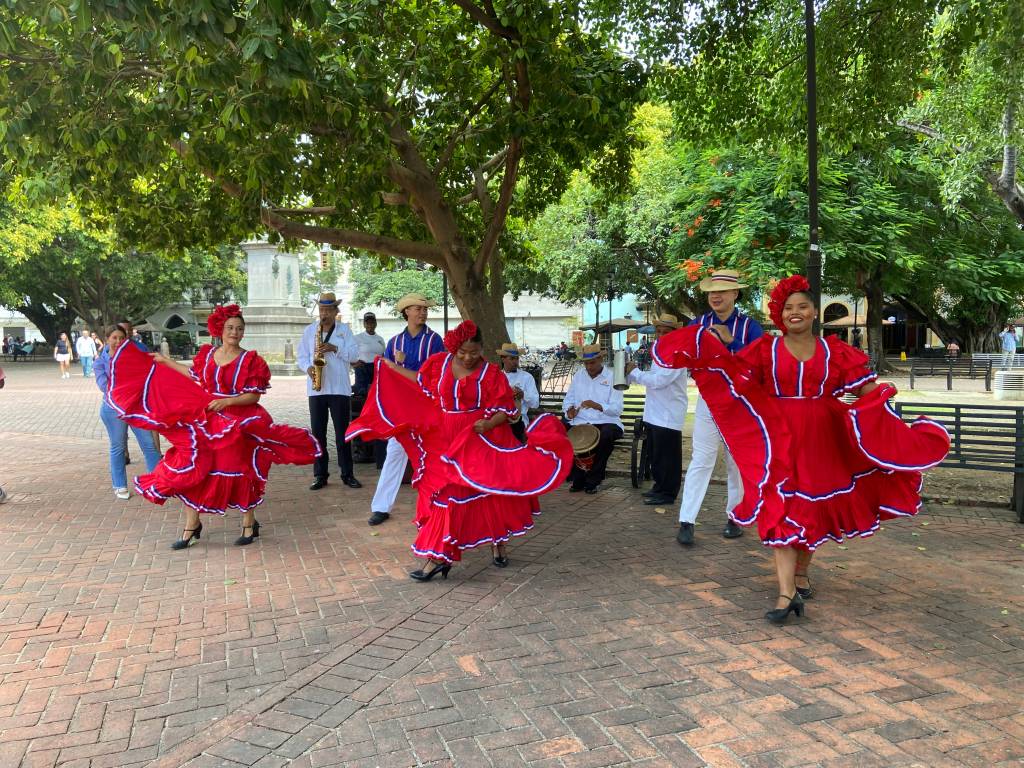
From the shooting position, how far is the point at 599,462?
8.50 metres

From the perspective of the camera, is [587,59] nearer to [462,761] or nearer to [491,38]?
[491,38]

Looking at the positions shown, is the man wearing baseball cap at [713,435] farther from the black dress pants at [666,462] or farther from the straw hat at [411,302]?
the straw hat at [411,302]

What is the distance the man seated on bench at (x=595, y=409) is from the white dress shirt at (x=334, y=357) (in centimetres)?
250

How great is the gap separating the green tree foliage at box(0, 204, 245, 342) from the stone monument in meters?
4.93

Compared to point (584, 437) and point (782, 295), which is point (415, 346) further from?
point (782, 295)

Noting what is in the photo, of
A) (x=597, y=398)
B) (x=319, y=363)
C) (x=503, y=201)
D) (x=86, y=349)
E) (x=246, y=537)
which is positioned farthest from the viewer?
(x=86, y=349)

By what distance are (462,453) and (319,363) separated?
3490 millimetres

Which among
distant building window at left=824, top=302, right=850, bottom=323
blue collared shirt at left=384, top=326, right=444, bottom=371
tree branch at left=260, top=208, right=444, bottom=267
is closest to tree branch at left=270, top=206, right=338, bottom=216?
tree branch at left=260, top=208, right=444, bottom=267

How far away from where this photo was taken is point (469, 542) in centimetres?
539

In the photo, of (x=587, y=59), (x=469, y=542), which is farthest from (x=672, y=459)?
(x=587, y=59)

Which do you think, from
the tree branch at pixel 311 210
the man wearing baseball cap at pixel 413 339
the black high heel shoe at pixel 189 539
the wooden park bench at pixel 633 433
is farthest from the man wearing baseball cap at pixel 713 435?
the tree branch at pixel 311 210

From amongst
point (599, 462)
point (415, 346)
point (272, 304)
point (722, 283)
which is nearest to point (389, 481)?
point (415, 346)

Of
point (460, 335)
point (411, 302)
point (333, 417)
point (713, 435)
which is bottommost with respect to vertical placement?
point (333, 417)

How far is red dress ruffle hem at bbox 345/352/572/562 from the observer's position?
17.5ft
